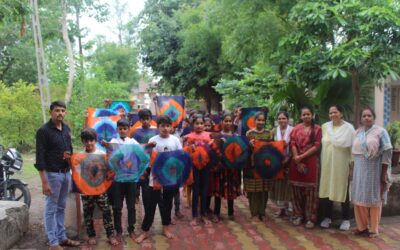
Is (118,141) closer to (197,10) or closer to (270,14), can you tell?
(270,14)

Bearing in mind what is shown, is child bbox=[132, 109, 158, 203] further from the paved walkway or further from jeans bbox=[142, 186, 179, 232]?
the paved walkway

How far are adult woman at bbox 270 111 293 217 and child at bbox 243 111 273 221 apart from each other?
192mm

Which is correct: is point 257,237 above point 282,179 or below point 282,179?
below

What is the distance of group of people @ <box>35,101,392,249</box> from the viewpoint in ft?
14.7

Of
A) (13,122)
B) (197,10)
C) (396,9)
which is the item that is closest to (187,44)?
(197,10)

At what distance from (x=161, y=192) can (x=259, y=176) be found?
129 cm

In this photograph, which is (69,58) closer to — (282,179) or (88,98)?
(88,98)

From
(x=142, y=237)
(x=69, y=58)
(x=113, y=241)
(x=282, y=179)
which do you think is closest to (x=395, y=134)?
(x=282, y=179)

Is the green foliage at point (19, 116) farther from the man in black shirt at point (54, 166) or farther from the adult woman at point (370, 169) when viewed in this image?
the adult woman at point (370, 169)

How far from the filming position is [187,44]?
1617 cm

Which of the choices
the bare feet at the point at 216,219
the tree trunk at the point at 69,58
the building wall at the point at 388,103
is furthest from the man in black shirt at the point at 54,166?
the tree trunk at the point at 69,58

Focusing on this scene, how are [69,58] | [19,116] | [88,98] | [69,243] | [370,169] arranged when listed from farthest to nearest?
[69,58] < [88,98] < [19,116] < [370,169] < [69,243]

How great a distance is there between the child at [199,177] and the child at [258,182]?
554mm

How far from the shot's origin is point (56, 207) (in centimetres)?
452
